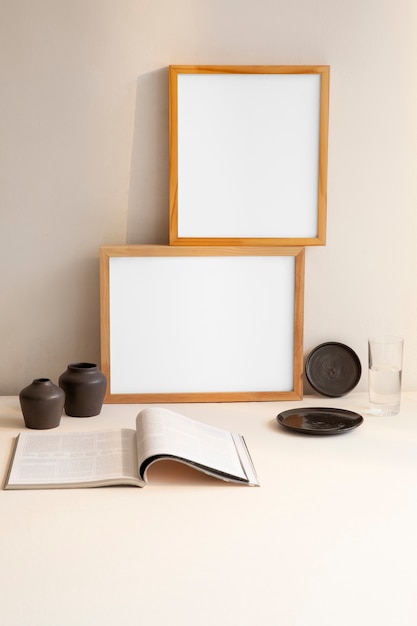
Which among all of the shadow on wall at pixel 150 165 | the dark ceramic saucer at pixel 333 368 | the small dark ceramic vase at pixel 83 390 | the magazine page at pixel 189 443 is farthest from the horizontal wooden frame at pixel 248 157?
the magazine page at pixel 189 443

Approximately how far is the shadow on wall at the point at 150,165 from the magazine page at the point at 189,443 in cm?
52

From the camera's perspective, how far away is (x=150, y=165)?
6.39 ft

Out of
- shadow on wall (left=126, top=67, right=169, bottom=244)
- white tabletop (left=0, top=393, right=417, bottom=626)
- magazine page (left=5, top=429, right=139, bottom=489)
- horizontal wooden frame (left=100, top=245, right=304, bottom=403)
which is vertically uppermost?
shadow on wall (left=126, top=67, right=169, bottom=244)

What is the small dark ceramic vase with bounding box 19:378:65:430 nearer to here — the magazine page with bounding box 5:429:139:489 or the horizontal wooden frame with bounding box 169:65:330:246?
the magazine page with bounding box 5:429:139:489

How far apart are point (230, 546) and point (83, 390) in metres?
0.70

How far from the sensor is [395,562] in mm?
1134

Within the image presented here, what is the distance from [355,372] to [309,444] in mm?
439

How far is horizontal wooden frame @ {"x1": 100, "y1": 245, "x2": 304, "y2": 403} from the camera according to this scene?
1930mm

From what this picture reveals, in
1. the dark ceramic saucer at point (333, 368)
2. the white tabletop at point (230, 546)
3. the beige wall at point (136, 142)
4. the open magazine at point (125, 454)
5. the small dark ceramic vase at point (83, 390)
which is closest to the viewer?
the white tabletop at point (230, 546)

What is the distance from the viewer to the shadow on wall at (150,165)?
6.30 feet

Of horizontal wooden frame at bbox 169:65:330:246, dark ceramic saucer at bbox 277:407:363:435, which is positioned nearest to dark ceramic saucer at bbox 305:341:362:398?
dark ceramic saucer at bbox 277:407:363:435

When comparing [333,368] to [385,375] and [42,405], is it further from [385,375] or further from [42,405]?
[42,405]

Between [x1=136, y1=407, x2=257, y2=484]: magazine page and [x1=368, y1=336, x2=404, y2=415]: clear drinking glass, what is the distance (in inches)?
15.7

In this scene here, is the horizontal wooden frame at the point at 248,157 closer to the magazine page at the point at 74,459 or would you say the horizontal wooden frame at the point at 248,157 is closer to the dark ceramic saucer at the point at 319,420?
the dark ceramic saucer at the point at 319,420
